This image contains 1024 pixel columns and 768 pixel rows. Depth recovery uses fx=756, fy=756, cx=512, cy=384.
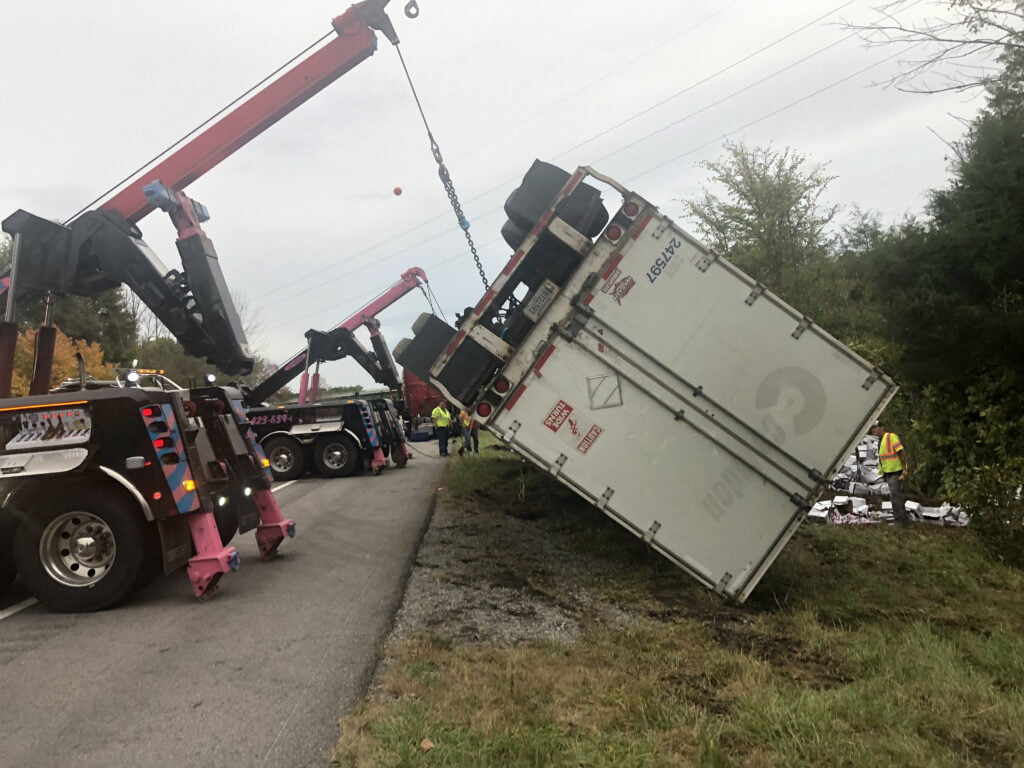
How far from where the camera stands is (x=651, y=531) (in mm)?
5742

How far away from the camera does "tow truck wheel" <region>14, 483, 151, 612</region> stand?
5652 mm

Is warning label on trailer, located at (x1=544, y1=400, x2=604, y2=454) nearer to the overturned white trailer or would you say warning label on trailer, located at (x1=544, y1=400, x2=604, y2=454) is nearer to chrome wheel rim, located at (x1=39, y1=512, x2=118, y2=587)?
the overturned white trailer

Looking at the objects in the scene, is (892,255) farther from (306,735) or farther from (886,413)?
(306,735)

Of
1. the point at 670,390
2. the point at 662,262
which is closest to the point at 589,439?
the point at 670,390

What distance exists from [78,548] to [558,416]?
3.83 meters

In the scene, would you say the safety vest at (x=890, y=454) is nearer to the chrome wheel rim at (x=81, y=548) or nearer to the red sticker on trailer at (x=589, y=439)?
the red sticker on trailer at (x=589, y=439)

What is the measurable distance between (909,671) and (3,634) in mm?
5811

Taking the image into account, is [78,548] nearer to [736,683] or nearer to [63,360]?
[736,683]

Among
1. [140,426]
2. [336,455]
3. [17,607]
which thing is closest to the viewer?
[140,426]

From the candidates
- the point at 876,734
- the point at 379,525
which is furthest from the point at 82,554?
the point at 876,734

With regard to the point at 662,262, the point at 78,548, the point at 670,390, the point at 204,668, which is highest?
the point at 662,262

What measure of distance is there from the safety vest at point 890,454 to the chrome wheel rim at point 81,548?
8.86 meters

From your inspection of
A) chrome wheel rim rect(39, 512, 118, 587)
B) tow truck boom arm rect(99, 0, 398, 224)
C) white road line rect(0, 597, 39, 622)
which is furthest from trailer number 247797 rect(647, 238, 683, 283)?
white road line rect(0, 597, 39, 622)

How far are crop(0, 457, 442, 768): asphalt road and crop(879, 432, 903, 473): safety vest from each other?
6357mm
